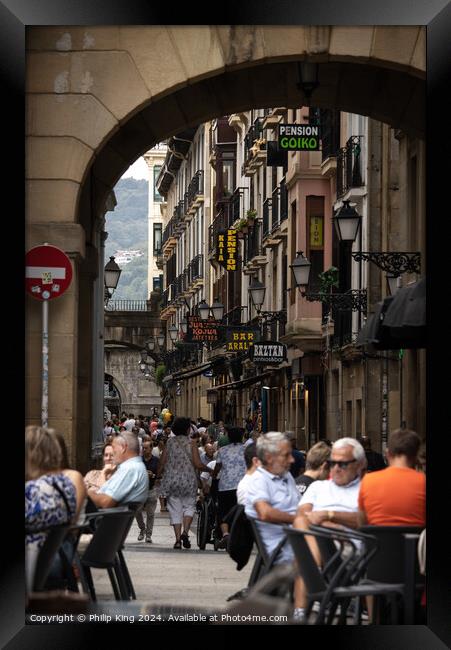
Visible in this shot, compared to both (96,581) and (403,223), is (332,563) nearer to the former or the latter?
(96,581)

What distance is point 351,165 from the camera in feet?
104

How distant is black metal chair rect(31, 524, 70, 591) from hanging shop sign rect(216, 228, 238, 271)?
4445cm

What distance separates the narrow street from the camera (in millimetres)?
13930

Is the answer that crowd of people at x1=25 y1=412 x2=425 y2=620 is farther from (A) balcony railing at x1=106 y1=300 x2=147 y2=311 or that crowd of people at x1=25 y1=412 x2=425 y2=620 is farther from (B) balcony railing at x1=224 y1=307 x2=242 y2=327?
(A) balcony railing at x1=106 y1=300 x2=147 y2=311

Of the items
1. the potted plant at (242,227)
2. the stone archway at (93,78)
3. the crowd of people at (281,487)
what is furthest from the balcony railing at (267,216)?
the stone archway at (93,78)

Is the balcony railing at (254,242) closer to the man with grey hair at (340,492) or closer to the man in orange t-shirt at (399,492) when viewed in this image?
the man with grey hair at (340,492)

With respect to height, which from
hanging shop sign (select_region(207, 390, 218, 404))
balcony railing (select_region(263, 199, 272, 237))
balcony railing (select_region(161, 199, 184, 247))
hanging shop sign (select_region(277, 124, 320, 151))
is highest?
balcony railing (select_region(161, 199, 184, 247))

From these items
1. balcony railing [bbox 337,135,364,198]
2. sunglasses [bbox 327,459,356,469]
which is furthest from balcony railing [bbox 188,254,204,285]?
sunglasses [bbox 327,459,356,469]

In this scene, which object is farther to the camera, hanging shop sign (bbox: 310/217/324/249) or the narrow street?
hanging shop sign (bbox: 310/217/324/249)

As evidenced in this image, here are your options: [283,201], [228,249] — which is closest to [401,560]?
[283,201]

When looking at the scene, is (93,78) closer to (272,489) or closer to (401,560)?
(272,489)

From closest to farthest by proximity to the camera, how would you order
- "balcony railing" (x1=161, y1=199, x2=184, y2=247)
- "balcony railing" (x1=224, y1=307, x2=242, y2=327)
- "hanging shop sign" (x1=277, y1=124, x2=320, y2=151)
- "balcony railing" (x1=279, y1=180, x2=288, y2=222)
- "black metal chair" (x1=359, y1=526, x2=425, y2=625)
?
"black metal chair" (x1=359, y1=526, x2=425, y2=625) → "hanging shop sign" (x1=277, y1=124, x2=320, y2=151) → "balcony railing" (x1=279, y1=180, x2=288, y2=222) → "balcony railing" (x1=224, y1=307, x2=242, y2=327) → "balcony railing" (x1=161, y1=199, x2=184, y2=247)

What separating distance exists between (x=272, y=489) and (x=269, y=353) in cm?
2243

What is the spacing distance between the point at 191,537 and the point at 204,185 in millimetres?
46600
